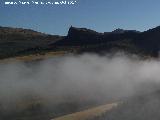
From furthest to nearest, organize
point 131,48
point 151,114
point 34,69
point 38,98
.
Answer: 1. point 131,48
2. point 34,69
3. point 38,98
4. point 151,114

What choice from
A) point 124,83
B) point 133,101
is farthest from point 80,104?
point 133,101

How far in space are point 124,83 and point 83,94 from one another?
15273mm

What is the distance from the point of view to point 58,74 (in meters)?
129

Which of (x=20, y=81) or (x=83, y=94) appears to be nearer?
(x=83, y=94)

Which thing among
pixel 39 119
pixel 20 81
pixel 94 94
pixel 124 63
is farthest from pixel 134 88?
pixel 124 63

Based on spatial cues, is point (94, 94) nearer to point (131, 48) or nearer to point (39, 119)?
point (39, 119)

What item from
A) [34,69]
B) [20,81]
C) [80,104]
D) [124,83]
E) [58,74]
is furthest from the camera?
[34,69]

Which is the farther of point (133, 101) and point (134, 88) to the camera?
point (134, 88)

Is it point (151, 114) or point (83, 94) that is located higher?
point (151, 114)

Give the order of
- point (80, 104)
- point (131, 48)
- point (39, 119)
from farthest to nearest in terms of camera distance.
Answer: point (131, 48)
point (80, 104)
point (39, 119)

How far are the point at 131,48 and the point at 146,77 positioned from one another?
5999 centimetres

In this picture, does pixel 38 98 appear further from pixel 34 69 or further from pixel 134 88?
pixel 34 69

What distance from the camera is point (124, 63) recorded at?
143m

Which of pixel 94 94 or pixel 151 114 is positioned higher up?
pixel 151 114
